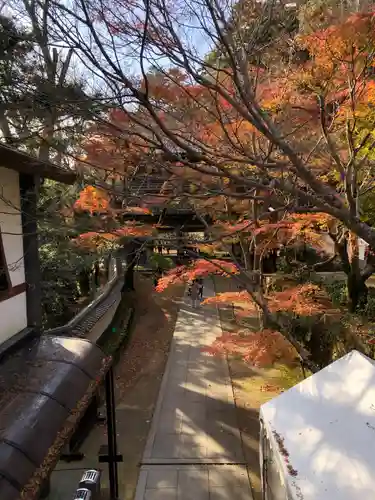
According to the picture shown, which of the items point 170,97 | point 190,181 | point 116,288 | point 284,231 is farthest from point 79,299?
point 190,181

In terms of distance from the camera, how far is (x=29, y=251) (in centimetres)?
687

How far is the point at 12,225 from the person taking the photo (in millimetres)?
6438

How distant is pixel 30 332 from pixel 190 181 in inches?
152

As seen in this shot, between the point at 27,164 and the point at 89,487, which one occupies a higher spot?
the point at 27,164

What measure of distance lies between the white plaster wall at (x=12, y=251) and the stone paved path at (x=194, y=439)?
12.4ft

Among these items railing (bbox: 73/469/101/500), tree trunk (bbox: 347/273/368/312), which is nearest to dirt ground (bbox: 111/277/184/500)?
railing (bbox: 73/469/101/500)

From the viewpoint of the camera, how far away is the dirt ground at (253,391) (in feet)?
29.2

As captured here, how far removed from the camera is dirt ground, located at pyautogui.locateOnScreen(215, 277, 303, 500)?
891 cm

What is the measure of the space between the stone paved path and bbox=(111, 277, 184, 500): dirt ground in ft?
0.78

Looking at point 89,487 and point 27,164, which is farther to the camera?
point 89,487

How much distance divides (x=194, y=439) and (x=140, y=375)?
4137 mm

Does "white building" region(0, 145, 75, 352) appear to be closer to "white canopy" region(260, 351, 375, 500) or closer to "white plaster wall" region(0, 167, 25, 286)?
"white plaster wall" region(0, 167, 25, 286)

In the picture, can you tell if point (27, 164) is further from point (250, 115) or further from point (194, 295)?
point (194, 295)

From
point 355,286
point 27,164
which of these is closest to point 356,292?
point 355,286
